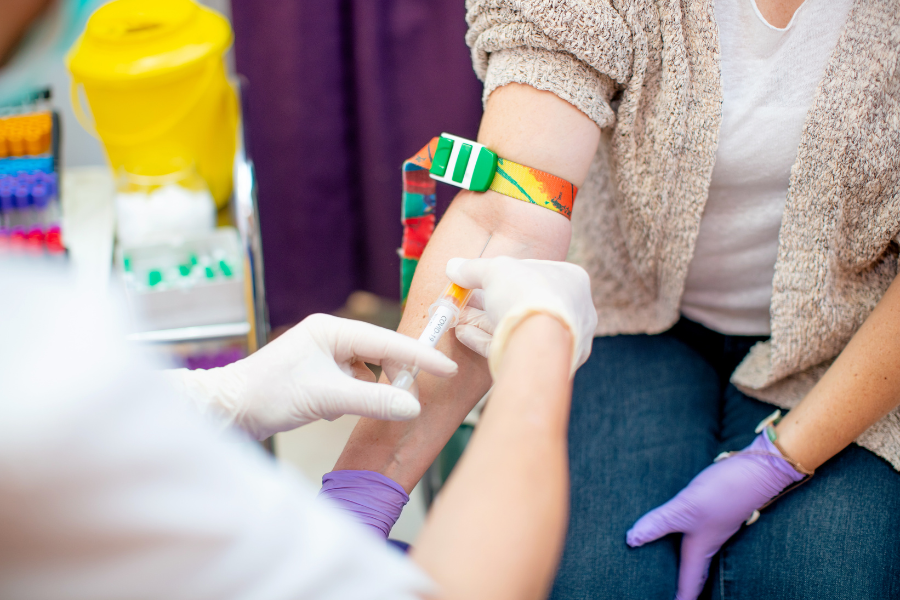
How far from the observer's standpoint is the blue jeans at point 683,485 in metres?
0.88

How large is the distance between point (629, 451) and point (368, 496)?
456mm

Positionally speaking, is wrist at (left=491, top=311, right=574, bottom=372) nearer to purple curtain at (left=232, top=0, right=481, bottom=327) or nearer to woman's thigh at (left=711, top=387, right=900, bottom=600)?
woman's thigh at (left=711, top=387, right=900, bottom=600)

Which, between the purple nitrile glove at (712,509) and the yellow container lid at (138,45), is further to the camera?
the yellow container lid at (138,45)

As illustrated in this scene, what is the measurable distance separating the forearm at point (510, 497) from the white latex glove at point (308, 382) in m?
0.13

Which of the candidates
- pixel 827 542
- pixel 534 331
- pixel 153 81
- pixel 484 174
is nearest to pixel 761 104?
pixel 484 174

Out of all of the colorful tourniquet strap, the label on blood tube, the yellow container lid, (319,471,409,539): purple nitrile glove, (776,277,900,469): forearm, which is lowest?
(319,471,409,539): purple nitrile glove

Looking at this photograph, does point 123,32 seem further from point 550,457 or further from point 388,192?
point 550,457

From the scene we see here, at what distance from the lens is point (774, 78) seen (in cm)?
88

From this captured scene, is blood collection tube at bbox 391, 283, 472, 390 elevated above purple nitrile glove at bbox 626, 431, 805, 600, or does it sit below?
above

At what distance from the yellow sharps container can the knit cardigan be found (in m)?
0.65

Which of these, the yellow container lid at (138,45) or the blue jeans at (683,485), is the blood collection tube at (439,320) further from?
the yellow container lid at (138,45)

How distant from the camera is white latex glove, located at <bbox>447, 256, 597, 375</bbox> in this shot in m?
0.69

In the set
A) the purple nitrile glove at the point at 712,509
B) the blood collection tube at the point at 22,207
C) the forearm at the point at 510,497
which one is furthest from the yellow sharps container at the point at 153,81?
the purple nitrile glove at the point at 712,509

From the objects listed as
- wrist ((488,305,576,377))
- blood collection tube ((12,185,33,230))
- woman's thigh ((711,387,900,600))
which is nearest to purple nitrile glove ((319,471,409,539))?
wrist ((488,305,576,377))
